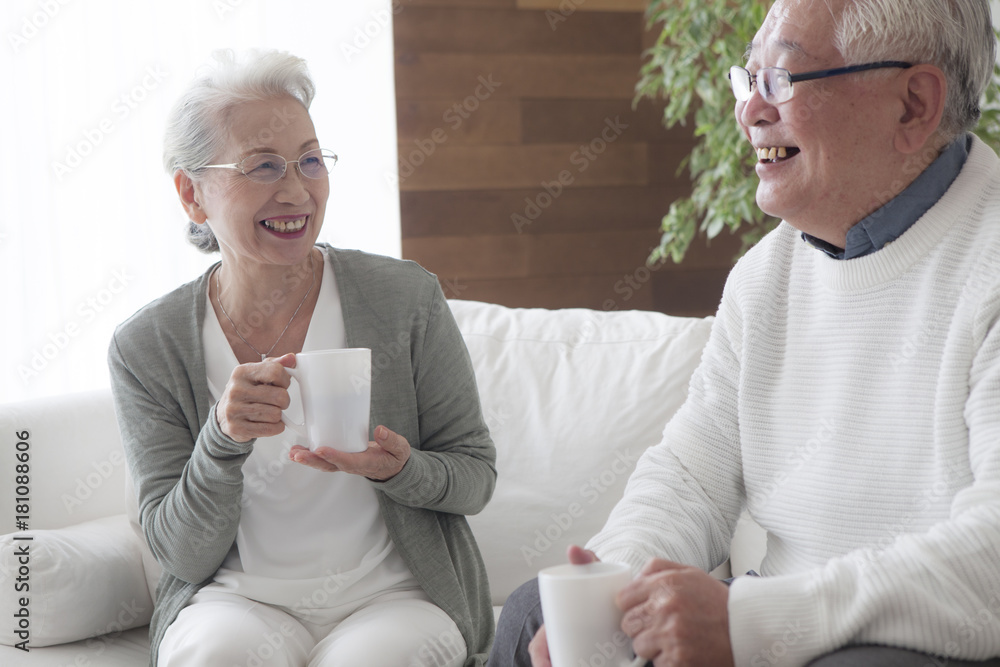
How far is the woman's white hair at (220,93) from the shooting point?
5.03ft

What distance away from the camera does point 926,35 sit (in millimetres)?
1148

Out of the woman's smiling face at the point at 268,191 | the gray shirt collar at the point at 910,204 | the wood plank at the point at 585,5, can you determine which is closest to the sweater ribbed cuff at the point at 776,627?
the gray shirt collar at the point at 910,204

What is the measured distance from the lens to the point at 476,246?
11.6 feet

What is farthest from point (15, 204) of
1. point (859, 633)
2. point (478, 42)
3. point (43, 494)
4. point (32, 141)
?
point (859, 633)

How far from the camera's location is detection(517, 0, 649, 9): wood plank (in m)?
3.50

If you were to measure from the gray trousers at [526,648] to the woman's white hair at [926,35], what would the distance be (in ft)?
2.12

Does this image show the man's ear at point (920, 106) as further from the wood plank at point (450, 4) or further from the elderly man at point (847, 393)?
the wood plank at point (450, 4)

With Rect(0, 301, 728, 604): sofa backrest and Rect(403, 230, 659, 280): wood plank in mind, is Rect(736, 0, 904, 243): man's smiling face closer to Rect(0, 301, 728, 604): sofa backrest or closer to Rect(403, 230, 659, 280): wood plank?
Rect(0, 301, 728, 604): sofa backrest

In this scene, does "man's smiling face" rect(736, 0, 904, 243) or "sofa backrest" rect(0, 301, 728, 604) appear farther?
"sofa backrest" rect(0, 301, 728, 604)

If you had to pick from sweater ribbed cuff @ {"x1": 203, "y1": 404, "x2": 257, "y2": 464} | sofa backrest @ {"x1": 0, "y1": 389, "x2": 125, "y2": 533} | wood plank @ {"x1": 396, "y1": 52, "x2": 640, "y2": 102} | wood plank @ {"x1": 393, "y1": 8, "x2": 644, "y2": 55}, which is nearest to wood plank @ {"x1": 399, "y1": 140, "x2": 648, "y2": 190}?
wood plank @ {"x1": 396, "y1": 52, "x2": 640, "y2": 102}

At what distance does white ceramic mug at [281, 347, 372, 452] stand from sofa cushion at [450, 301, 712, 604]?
2.13 feet

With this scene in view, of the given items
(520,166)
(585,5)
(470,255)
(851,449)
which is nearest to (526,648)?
(851,449)

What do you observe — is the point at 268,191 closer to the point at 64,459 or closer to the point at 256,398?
the point at 256,398

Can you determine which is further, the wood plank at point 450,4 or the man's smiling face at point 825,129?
the wood plank at point 450,4
